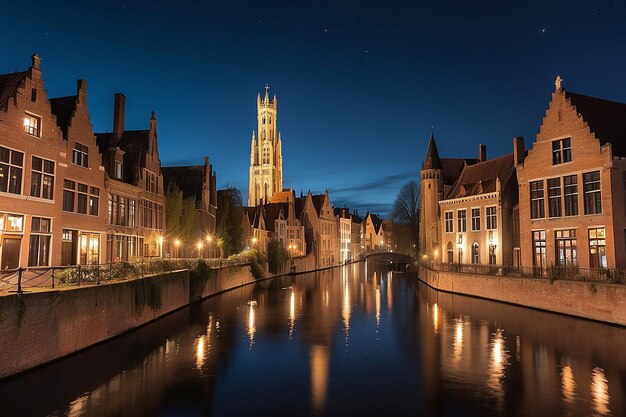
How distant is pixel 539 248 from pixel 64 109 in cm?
3238

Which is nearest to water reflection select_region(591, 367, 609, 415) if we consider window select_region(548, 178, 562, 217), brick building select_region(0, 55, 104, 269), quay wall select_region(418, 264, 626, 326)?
quay wall select_region(418, 264, 626, 326)

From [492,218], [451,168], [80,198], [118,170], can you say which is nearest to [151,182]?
[118,170]

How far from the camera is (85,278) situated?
20031 mm

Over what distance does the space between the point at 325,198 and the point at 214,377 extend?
2984 inches

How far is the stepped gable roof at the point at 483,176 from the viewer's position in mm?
43094

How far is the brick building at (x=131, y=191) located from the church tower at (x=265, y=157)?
7894 cm

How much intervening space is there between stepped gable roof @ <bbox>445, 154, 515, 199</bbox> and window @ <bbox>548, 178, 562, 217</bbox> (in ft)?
31.0

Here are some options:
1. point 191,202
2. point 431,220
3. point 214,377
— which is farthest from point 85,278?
point 431,220

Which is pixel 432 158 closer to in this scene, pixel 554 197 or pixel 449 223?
pixel 449 223

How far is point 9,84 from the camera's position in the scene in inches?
877

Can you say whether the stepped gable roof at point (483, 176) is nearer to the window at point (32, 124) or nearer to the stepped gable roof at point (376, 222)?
the window at point (32, 124)

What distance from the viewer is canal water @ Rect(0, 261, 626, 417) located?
13312 millimetres

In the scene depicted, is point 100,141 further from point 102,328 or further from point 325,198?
point 325,198

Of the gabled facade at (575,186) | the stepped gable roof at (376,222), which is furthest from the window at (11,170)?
the stepped gable roof at (376,222)
